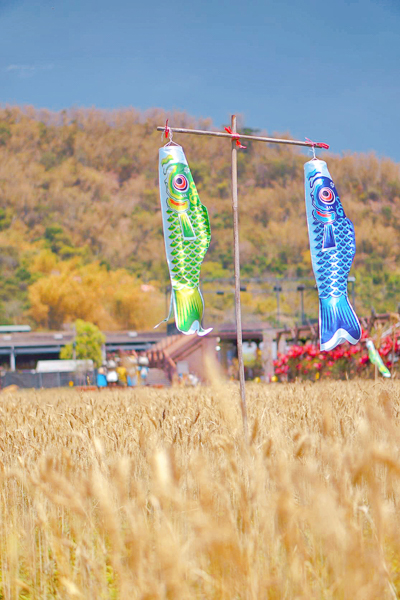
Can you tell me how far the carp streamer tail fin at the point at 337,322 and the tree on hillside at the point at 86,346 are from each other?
47863 mm

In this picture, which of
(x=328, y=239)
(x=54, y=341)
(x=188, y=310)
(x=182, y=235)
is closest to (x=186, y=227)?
(x=182, y=235)

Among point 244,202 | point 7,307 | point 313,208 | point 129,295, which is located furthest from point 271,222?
point 313,208

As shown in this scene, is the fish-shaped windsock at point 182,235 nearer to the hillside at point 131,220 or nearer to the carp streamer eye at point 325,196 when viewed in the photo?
the carp streamer eye at point 325,196

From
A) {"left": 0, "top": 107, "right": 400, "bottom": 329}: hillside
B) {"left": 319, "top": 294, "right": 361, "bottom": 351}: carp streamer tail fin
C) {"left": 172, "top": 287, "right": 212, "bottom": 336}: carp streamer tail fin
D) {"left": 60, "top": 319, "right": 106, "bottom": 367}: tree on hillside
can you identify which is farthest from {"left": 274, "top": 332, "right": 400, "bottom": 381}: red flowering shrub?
{"left": 0, "top": 107, "right": 400, "bottom": 329}: hillside

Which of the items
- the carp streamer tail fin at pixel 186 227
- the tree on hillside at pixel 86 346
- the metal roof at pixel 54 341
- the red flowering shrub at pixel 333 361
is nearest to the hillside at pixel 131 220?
the metal roof at pixel 54 341

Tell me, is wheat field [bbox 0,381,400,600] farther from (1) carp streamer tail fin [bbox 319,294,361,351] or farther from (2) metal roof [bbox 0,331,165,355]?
(2) metal roof [bbox 0,331,165,355]

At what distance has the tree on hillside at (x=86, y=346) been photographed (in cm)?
5388

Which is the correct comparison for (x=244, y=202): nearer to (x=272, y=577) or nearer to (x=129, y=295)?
(x=129, y=295)

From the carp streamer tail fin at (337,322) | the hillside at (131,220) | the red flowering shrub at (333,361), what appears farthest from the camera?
the hillside at (131,220)

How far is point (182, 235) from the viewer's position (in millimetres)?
5102

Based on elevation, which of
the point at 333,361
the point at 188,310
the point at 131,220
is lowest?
the point at 333,361

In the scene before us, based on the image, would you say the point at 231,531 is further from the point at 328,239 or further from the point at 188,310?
the point at 328,239

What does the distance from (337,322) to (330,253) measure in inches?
19.9

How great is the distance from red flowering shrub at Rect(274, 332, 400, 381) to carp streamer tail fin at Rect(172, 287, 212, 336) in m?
7.09
